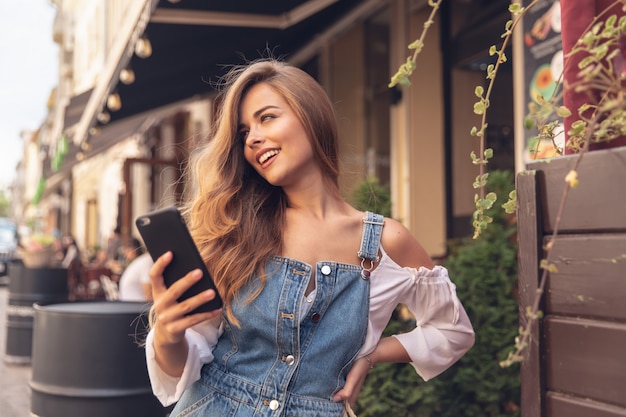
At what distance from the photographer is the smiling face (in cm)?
183

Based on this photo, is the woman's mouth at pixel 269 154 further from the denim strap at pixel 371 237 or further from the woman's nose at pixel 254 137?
the denim strap at pixel 371 237

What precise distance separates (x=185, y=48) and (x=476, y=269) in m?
5.14

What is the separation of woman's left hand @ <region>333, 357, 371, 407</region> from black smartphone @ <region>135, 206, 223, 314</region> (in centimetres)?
44

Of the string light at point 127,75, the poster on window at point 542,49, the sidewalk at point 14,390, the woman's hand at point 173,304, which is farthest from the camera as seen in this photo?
the string light at point 127,75

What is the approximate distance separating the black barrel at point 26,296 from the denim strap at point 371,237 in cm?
557

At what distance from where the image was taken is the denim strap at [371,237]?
1.80 metres

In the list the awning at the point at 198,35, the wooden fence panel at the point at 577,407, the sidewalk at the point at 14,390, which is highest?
the awning at the point at 198,35

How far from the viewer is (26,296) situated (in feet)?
22.8

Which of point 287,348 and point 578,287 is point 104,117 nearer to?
point 287,348

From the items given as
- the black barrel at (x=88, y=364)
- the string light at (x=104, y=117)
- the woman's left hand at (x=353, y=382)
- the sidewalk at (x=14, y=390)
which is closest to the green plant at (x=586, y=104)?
the woman's left hand at (x=353, y=382)

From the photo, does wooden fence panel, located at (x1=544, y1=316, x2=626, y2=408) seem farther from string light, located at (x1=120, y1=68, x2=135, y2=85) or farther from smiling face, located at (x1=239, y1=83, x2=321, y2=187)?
string light, located at (x1=120, y1=68, x2=135, y2=85)

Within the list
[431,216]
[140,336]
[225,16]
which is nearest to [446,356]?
[140,336]

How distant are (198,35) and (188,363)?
6.24 metres

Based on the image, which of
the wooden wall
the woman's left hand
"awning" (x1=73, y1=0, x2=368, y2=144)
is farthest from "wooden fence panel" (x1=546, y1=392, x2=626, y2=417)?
"awning" (x1=73, y1=0, x2=368, y2=144)
